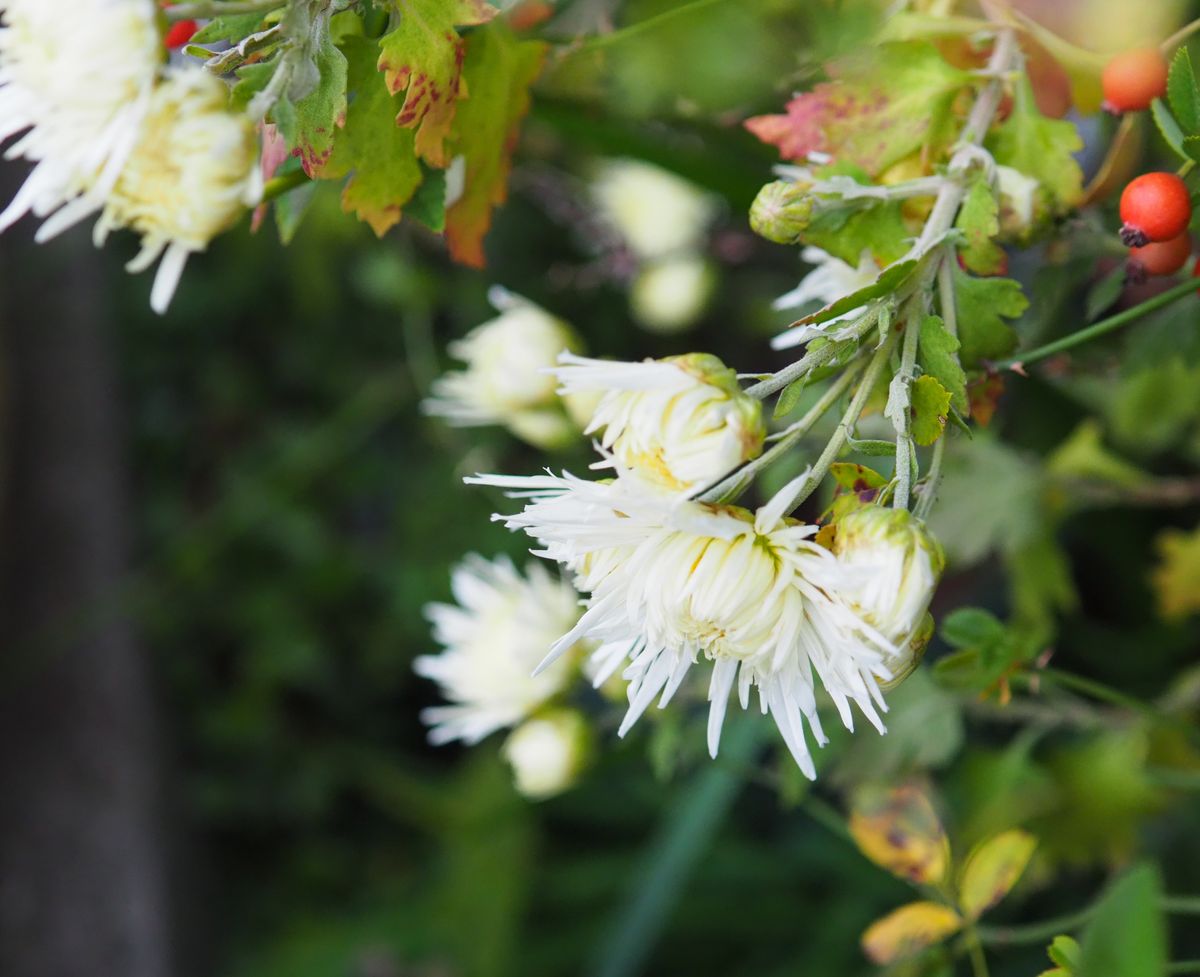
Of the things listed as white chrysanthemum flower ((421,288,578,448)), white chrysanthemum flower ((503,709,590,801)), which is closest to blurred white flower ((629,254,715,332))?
white chrysanthemum flower ((421,288,578,448))

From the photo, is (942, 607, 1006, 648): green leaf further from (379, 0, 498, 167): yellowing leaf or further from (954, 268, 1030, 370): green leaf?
(379, 0, 498, 167): yellowing leaf

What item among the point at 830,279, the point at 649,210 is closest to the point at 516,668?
the point at 830,279

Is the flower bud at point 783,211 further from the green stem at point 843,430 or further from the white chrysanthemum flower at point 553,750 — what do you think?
the white chrysanthemum flower at point 553,750

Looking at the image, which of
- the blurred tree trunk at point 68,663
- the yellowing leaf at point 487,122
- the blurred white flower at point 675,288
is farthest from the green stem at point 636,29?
the blurred tree trunk at point 68,663

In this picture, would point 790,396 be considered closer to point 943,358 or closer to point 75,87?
point 943,358

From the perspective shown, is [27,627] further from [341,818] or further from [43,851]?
[341,818]

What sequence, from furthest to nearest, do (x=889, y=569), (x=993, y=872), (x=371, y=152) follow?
(x=993, y=872)
(x=371, y=152)
(x=889, y=569)
